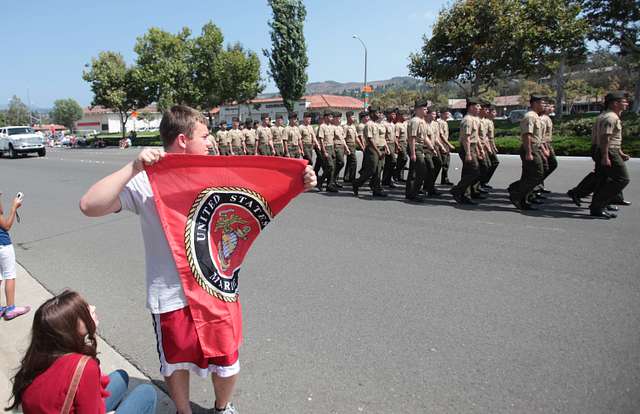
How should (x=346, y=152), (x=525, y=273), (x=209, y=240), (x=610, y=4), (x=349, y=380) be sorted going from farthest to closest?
(x=610, y=4) → (x=346, y=152) → (x=525, y=273) → (x=349, y=380) → (x=209, y=240)

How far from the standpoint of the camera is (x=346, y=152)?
10891 mm

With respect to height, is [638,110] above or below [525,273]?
above

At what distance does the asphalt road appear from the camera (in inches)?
109

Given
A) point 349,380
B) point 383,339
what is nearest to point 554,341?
point 383,339

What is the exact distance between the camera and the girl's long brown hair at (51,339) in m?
1.86

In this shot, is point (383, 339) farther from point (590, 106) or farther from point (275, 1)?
point (590, 106)

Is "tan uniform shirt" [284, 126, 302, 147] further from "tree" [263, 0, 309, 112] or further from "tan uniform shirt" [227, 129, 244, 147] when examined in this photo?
"tree" [263, 0, 309, 112]

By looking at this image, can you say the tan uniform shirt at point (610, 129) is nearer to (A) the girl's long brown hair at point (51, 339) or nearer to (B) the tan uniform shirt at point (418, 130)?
(B) the tan uniform shirt at point (418, 130)

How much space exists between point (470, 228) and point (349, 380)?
4206mm

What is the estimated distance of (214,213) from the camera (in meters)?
2.14

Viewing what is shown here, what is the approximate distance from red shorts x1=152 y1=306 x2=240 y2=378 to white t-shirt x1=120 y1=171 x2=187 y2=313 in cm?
5

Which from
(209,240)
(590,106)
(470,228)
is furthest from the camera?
(590,106)

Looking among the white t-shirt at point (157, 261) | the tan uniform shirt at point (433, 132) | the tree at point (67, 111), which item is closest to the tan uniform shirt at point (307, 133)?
the tan uniform shirt at point (433, 132)

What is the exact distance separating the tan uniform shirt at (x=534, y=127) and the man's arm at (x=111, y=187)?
22.6 feet
